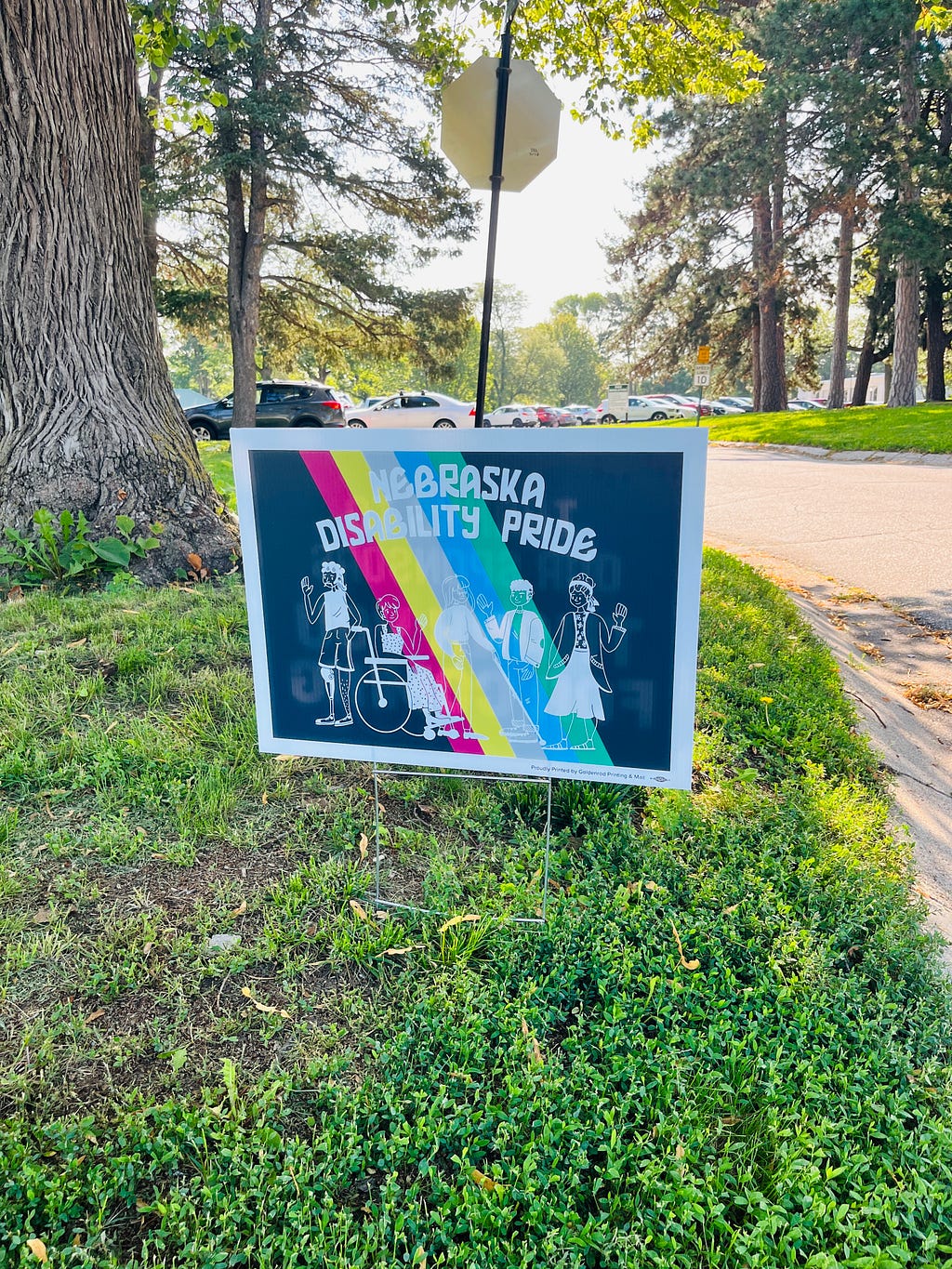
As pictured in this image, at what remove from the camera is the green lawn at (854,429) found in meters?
15.6

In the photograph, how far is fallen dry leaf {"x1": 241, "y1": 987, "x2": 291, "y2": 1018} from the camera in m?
1.94

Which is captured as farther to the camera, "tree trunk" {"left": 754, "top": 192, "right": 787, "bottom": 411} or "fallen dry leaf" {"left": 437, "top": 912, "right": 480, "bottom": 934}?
"tree trunk" {"left": 754, "top": 192, "right": 787, "bottom": 411}

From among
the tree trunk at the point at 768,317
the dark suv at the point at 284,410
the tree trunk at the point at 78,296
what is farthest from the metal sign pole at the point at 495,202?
the tree trunk at the point at 768,317

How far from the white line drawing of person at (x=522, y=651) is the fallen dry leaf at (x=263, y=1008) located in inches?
37.3

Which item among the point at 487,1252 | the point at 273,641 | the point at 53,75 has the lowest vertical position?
the point at 487,1252

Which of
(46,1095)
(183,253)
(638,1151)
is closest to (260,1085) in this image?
(46,1095)

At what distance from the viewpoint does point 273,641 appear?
2391 mm

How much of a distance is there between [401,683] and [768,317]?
96.0 ft

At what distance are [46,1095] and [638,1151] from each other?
4.24 ft

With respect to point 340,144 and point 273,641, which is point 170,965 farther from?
point 340,144

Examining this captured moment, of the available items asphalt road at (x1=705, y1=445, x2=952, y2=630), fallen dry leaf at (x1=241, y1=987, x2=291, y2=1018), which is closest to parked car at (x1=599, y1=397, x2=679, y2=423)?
asphalt road at (x1=705, y1=445, x2=952, y2=630)

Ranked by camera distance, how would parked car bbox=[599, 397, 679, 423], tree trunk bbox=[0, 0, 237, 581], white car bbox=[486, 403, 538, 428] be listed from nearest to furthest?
tree trunk bbox=[0, 0, 237, 581] → white car bbox=[486, 403, 538, 428] → parked car bbox=[599, 397, 679, 423]

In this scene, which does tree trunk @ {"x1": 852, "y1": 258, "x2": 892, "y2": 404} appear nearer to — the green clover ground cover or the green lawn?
the green lawn

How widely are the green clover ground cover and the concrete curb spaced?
43.8 ft
